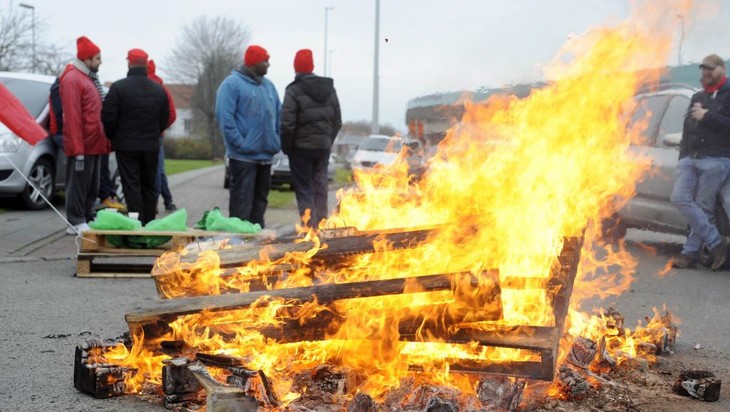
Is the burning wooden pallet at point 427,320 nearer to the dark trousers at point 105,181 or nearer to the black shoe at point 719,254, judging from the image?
the black shoe at point 719,254

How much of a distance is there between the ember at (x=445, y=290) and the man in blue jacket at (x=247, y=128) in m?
4.05

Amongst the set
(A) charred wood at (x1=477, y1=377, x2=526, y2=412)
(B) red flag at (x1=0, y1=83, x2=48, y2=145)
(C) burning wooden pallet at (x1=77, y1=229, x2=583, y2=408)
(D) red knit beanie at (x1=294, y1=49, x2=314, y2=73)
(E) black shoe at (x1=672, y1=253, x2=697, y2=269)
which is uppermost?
(D) red knit beanie at (x1=294, y1=49, x2=314, y2=73)

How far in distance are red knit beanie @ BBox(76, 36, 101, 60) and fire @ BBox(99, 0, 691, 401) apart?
17.8 ft

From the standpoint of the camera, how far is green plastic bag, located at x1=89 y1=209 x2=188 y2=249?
26.1 feet

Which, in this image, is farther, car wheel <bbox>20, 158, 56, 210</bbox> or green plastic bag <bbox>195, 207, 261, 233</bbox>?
car wheel <bbox>20, 158, 56, 210</bbox>

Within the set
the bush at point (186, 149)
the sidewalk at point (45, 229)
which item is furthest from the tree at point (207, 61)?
the sidewalk at point (45, 229)

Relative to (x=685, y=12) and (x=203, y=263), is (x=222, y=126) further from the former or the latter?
(x=685, y=12)

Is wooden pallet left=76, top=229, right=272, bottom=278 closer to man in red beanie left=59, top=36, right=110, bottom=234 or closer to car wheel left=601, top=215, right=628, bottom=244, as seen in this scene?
man in red beanie left=59, top=36, right=110, bottom=234

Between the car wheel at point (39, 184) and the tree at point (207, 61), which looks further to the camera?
the tree at point (207, 61)

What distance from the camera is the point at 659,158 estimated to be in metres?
10.6

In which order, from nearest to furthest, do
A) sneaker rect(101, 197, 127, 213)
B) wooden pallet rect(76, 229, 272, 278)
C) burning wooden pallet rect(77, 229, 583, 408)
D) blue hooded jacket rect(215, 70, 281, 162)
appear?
1. burning wooden pallet rect(77, 229, 583, 408)
2. wooden pallet rect(76, 229, 272, 278)
3. blue hooded jacket rect(215, 70, 281, 162)
4. sneaker rect(101, 197, 127, 213)

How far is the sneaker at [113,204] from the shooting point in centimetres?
1237

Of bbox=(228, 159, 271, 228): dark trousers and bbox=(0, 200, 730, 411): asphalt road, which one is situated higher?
bbox=(228, 159, 271, 228): dark trousers

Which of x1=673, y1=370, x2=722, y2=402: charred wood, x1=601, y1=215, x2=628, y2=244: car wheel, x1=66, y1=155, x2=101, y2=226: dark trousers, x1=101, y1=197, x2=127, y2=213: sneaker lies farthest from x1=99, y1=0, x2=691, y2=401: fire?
x1=101, y1=197, x2=127, y2=213: sneaker
